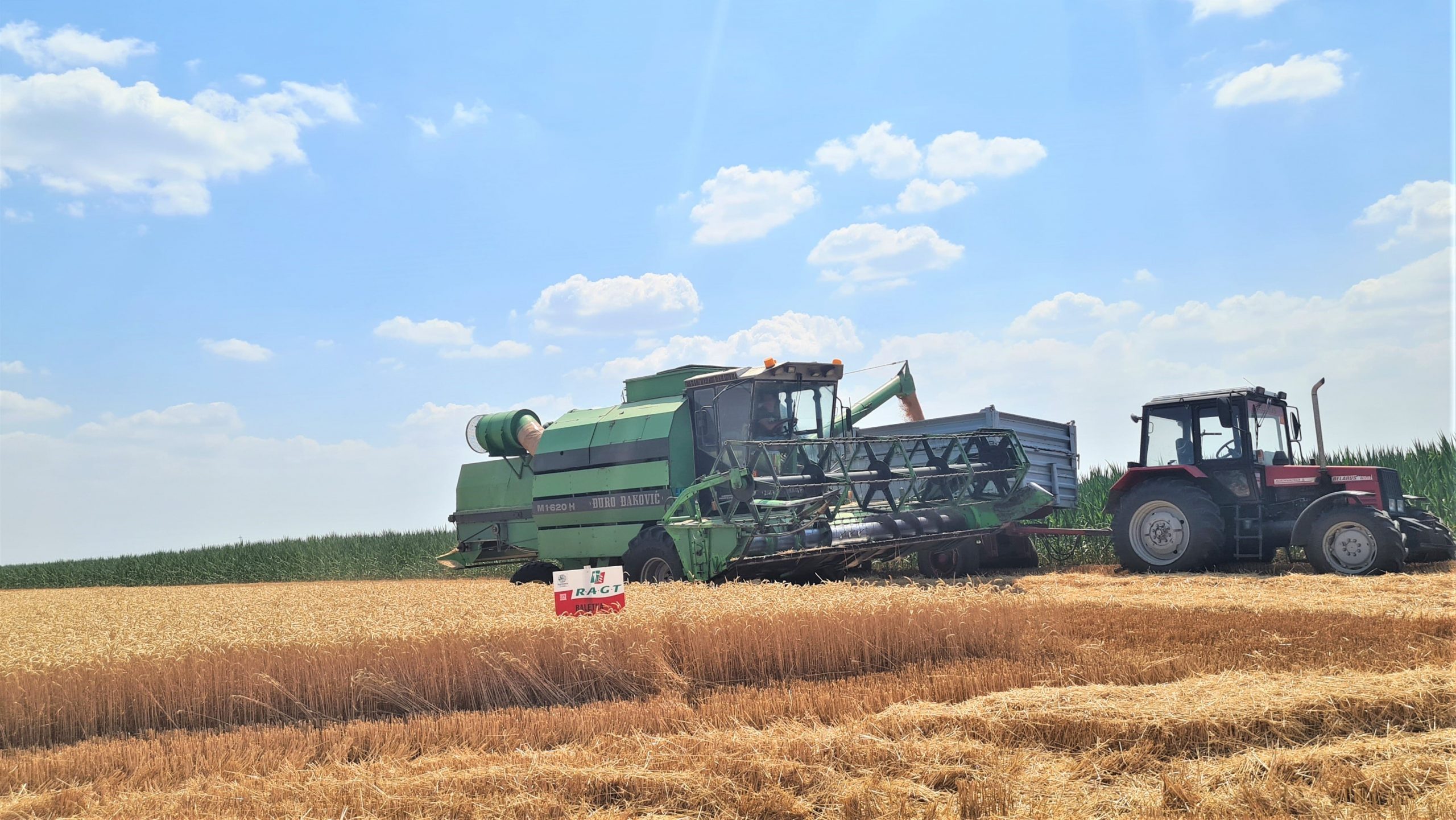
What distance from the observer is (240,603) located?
9.55 metres

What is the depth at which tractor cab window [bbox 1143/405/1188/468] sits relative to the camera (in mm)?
12133

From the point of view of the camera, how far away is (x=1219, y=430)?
1191cm

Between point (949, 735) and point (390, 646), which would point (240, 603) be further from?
point (949, 735)

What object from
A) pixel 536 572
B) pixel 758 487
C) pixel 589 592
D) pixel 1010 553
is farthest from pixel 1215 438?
pixel 536 572

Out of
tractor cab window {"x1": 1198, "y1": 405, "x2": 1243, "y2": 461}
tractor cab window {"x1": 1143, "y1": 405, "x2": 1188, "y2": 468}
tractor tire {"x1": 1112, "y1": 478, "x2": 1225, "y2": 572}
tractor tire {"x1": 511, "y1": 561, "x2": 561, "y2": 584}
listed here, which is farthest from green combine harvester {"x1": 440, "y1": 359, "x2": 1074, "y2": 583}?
tractor cab window {"x1": 1198, "y1": 405, "x2": 1243, "y2": 461}

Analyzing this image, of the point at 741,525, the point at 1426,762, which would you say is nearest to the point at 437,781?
the point at 1426,762

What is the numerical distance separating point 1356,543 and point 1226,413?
1950 millimetres

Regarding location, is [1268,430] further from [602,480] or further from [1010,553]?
[602,480]

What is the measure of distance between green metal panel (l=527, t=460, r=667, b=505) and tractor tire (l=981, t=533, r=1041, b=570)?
15.3ft

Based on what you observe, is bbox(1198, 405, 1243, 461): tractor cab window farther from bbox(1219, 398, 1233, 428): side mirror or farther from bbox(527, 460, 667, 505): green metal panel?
bbox(527, 460, 667, 505): green metal panel

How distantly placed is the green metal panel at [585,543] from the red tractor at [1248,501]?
594 cm

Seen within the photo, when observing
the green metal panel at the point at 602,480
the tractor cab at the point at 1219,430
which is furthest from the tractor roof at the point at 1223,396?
the green metal panel at the point at 602,480

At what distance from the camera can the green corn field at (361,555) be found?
15250mm

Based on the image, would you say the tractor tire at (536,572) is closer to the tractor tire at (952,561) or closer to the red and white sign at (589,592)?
the tractor tire at (952,561)
